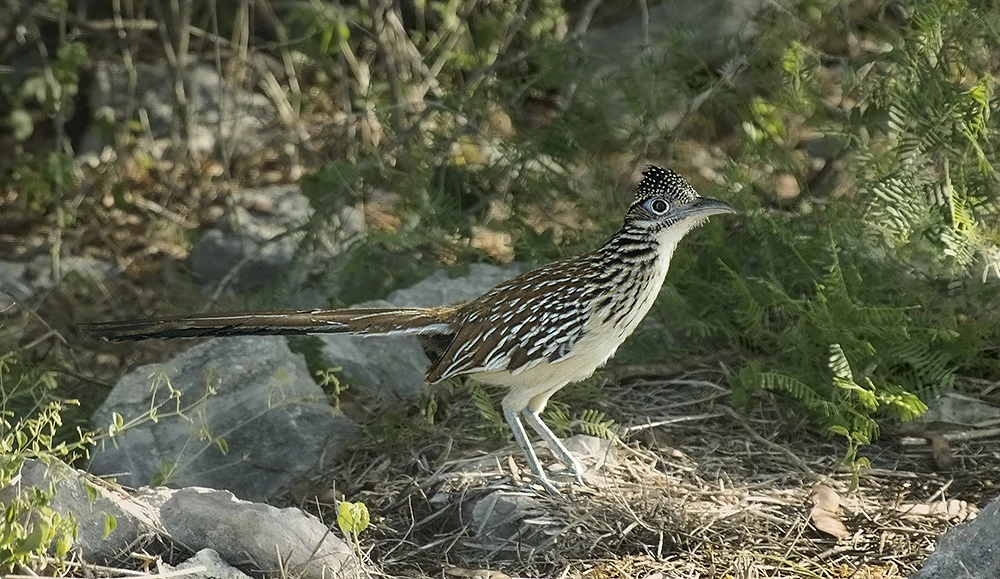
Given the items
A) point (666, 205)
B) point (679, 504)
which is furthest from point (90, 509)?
point (666, 205)

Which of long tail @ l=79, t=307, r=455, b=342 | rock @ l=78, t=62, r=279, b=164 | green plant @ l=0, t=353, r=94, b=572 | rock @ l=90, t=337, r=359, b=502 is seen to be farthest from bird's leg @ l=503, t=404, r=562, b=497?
rock @ l=78, t=62, r=279, b=164

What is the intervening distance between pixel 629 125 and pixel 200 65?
3494 mm

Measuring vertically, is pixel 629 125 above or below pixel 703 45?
below

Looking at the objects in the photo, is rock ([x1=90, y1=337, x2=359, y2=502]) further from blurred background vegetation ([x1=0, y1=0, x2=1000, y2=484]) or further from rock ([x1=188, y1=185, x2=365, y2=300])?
rock ([x1=188, y1=185, x2=365, y2=300])

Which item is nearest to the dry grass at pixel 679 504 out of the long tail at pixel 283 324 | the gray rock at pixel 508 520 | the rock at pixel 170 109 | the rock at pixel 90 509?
the gray rock at pixel 508 520

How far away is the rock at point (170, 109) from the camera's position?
8.41m

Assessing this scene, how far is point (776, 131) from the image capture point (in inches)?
241

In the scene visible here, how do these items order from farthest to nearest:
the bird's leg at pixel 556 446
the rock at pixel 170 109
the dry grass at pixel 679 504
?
the rock at pixel 170 109, the bird's leg at pixel 556 446, the dry grass at pixel 679 504

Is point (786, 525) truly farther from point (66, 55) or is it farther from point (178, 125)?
point (178, 125)

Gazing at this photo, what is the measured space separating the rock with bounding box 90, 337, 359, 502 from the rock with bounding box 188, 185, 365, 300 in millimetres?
1375

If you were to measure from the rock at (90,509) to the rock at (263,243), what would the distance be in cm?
288

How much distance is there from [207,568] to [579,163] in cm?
342

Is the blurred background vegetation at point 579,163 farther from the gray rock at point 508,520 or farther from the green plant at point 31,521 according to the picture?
the gray rock at point 508,520

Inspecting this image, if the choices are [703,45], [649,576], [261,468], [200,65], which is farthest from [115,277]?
[649,576]
